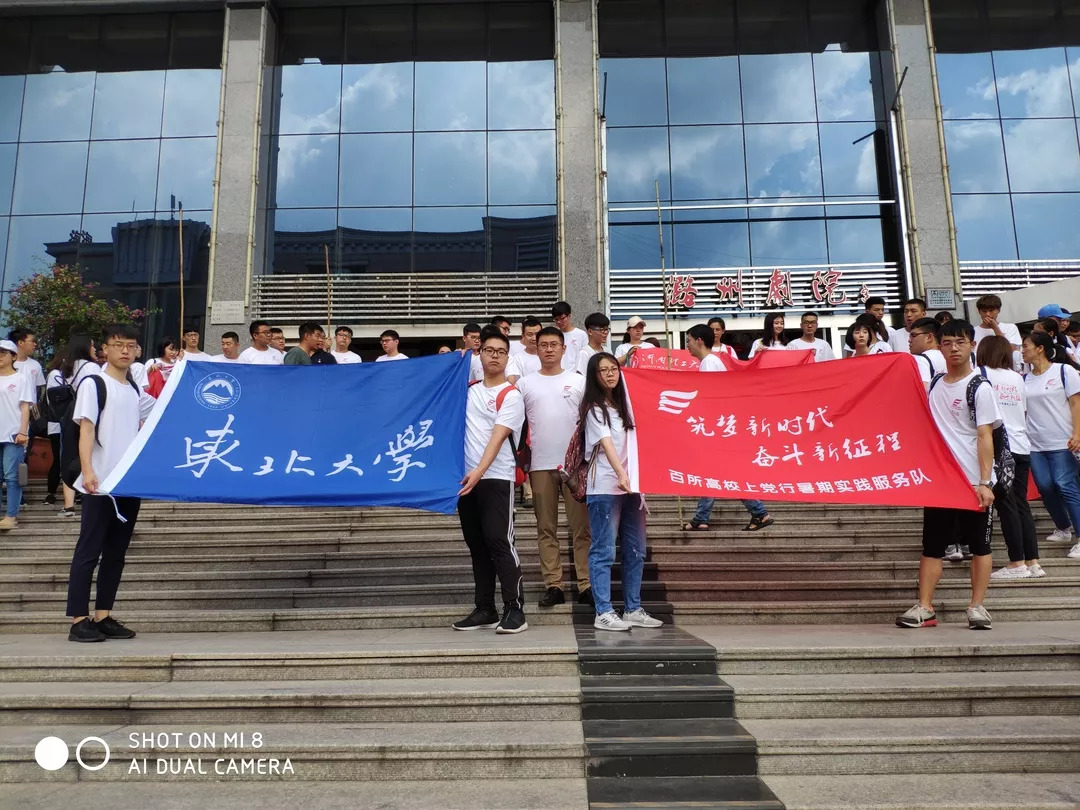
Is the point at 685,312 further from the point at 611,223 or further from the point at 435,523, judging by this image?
the point at 435,523

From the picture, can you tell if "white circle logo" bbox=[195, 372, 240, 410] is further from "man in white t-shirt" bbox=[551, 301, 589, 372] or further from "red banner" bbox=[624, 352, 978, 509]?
"man in white t-shirt" bbox=[551, 301, 589, 372]

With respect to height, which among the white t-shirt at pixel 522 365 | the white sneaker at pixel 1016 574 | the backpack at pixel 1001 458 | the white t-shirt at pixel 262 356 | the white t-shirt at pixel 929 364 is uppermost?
the white t-shirt at pixel 262 356

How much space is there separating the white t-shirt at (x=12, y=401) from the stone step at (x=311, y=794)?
6.14m

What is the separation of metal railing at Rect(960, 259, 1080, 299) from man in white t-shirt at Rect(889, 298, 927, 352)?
866 centimetres

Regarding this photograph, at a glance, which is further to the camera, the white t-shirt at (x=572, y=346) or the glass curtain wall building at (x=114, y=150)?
the glass curtain wall building at (x=114, y=150)

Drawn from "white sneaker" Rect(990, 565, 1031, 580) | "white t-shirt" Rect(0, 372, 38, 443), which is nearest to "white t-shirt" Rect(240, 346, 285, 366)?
"white t-shirt" Rect(0, 372, 38, 443)

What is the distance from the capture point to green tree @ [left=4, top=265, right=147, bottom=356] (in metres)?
16.1

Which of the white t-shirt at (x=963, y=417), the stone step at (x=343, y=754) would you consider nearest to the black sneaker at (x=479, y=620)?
the stone step at (x=343, y=754)

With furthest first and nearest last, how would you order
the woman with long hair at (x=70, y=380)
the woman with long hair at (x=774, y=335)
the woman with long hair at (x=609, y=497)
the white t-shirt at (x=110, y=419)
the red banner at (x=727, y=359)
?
the woman with long hair at (x=774, y=335) < the red banner at (x=727, y=359) < the woman with long hair at (x=70, y=380) < the white t-shirt at (x=110, y=419) < the woman with long hair at (x=609, y=497)

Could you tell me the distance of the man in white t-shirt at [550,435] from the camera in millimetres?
5910

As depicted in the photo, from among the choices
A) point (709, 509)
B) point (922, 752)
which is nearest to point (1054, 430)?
point (709, 509)

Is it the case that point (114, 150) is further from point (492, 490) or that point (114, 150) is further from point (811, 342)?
point (492, 490)

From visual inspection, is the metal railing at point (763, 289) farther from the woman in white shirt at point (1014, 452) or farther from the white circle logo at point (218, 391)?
the white circle logo at point (218, 391)

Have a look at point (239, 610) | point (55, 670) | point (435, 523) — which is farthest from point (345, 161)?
point (55, 670)
